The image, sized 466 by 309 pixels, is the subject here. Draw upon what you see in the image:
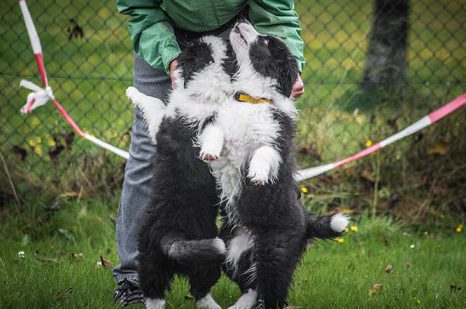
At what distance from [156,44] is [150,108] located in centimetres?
32

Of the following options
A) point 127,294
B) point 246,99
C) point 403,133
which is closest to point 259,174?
point 246,99

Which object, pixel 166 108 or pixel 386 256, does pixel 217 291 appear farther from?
pixel 386 256

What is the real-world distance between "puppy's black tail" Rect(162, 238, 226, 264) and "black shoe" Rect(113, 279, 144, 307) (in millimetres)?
673

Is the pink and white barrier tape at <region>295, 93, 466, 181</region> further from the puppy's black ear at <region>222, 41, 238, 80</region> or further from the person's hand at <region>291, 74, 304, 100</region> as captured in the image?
the puppy's black ear at <region>222, 41, 238, 80</region>

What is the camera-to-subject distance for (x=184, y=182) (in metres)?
2.94

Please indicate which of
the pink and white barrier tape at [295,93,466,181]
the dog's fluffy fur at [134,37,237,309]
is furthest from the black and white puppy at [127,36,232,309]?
the pink and white barrier tape at [295,93,466,181]

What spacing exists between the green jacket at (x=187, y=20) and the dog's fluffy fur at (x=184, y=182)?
111 mm

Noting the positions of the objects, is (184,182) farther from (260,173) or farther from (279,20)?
(279,20)

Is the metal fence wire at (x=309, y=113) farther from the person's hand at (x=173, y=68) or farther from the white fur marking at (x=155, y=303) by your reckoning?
the white fur marking at (x=155, y=303)

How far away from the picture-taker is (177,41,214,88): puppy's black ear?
Result: 10.1 feet

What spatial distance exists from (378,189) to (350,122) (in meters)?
0.79

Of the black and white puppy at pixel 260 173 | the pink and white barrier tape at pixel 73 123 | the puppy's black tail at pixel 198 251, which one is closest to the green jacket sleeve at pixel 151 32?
the black and white puppy at pixel 260 173

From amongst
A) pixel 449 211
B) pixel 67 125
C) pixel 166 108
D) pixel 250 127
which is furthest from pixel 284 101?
pixel 67 125

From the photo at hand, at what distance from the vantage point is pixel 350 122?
19.1 ft
